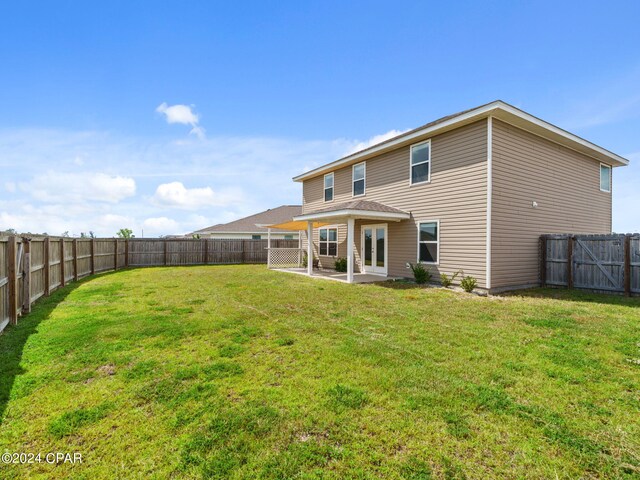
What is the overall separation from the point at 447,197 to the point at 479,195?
3.50 feet

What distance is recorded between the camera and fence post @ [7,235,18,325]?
542 centimetres

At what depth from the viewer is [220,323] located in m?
5.61

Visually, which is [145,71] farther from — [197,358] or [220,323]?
[197,358]

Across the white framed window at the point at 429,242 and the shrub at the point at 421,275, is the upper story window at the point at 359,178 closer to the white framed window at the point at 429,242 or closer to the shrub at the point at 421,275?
the white framed window at the point at 429,242

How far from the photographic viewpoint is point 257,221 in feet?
101

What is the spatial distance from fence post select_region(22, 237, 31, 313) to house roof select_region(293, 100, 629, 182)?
425 inches

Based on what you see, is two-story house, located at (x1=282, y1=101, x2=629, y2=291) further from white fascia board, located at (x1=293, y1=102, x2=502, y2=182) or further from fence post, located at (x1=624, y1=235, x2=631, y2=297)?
fence post, located at (x1=624, y1=235, x2=631, y2=297)

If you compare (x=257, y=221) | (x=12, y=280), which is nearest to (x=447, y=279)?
(x=12, y=280)

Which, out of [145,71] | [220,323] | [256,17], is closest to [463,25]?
[256,17]

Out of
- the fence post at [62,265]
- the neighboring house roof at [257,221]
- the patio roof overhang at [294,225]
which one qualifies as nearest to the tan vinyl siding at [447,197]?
the patio roof overhang at [294,225]

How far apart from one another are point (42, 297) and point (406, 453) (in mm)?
9232

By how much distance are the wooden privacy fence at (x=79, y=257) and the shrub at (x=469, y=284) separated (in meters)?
10.3

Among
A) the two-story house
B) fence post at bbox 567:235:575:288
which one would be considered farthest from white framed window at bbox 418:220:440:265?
fence post at bbox 567:235:575:288

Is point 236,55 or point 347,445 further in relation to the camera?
point 236,55
